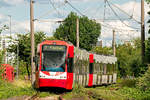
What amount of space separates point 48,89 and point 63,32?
153 ft

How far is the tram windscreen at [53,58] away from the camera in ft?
67.4

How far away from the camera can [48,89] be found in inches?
942

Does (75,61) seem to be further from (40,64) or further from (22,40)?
(22,40)

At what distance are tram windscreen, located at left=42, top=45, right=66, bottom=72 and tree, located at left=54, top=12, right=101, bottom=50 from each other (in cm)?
4651

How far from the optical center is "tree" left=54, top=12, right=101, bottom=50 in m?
68.2

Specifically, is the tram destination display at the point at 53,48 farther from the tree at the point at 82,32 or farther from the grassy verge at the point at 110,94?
the tree at the point at 82,32

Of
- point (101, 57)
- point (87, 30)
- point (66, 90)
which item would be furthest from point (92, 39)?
point (66, 90)

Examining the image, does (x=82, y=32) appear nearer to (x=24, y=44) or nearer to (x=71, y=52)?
(x=24, y=44)

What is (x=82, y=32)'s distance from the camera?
6925 centimetres

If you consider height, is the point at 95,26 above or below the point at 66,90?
above

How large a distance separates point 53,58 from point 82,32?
48.9m

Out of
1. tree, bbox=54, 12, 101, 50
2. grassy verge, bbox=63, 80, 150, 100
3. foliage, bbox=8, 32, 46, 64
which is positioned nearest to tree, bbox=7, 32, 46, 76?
foliage, bbox=8, 32, 46, 64

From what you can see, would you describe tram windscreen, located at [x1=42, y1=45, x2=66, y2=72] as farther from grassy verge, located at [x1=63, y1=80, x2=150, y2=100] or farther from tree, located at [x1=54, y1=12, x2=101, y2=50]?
tree, located at [x1=54, y1=12, x2=101, y2=50]

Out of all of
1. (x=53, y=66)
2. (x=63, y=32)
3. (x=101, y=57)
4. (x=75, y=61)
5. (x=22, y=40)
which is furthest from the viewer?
(x=63, y=32)
